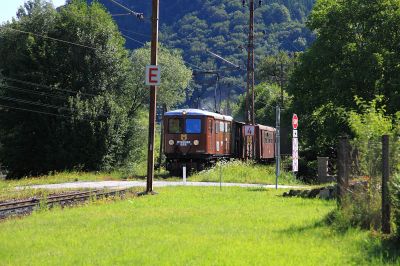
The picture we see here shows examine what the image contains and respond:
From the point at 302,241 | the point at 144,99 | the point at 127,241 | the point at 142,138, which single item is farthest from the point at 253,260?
the point at 144,99

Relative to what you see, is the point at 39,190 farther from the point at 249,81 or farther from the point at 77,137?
the point at 77,137

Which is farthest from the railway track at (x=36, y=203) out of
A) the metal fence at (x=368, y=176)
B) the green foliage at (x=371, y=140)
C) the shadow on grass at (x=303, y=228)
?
the green foliage at (x=371, y=140)

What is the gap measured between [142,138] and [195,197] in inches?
1377

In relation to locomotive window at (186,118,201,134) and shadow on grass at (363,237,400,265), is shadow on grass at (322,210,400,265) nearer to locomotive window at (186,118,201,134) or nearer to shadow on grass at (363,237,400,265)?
shadow on grass at (363,237,400,265)

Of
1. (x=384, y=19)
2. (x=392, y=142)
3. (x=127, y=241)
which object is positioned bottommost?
(x=127, y=241)

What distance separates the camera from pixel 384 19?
130ft

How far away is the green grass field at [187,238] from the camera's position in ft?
28.3

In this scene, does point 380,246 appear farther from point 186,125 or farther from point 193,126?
point 186,125

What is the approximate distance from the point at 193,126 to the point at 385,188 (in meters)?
24.4

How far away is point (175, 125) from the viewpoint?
35.2 meters

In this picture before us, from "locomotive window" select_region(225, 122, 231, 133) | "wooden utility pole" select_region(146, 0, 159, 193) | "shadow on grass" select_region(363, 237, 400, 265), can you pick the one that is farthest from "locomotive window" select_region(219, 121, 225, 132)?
"shadow on grass" select_region(363, 237, 400, 265)

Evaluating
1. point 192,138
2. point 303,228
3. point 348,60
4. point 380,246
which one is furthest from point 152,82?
point 348,60

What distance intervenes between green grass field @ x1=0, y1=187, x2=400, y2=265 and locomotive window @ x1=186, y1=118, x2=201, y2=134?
1778 centimetres

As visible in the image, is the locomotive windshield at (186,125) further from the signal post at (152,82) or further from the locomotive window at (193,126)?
the signal post at (152,82)
